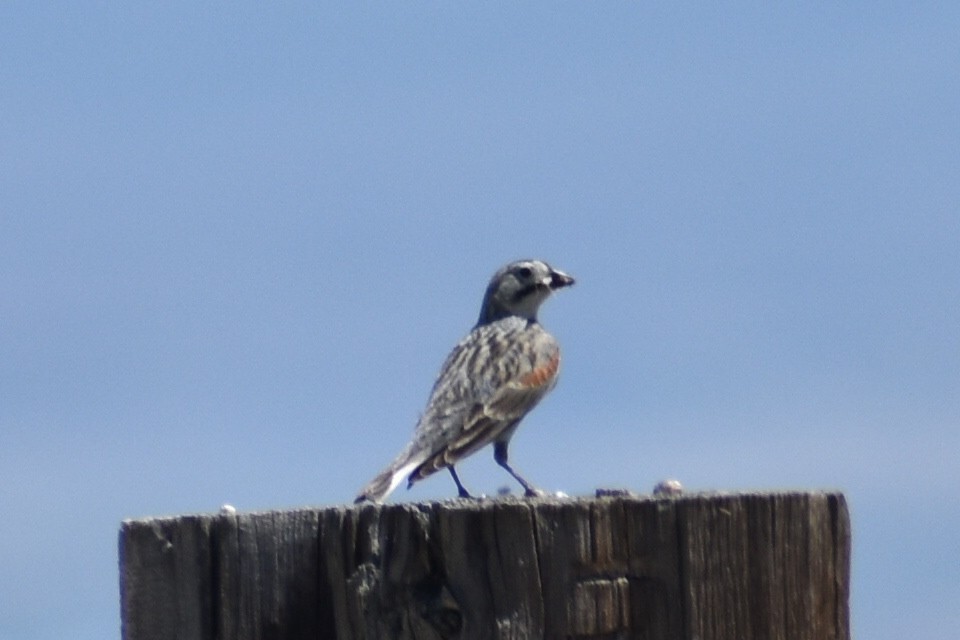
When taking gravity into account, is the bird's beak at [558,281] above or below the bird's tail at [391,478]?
above

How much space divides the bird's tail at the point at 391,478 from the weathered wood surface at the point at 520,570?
16.7 ft

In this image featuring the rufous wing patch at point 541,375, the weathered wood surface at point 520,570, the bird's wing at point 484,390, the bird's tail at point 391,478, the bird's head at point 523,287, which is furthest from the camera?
the bird's head at point 523,287

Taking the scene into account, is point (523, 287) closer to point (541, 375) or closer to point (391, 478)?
point (541, 375)

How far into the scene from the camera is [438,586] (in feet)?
16.4

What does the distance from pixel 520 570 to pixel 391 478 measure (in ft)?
21.7

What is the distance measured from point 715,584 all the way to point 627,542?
0.93 feet

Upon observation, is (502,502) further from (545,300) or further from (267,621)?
(545,300)

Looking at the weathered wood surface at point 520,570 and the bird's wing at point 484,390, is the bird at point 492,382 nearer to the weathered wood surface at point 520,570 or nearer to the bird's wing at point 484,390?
the bird's wing at point 484,390

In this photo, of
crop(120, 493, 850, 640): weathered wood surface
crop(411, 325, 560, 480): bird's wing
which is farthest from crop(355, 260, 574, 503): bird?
crop(120, 493, 850, 640): weathered wood surface

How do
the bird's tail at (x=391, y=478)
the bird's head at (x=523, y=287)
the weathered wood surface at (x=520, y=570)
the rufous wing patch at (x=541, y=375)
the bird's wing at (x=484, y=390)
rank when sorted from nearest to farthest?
1. the weathered wood surface at (x=520, y=570)
2. the bird's tail at (x=391, y=478)
3. the bird's wing at (x=484, y=390)
4. the rufous wing patch at (x=541, y=375)
5. the bird's head at (x=523, y=287)

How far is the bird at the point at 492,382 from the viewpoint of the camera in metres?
12.7

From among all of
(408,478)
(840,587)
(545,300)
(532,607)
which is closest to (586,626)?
(532,607)

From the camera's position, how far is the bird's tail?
10.7m

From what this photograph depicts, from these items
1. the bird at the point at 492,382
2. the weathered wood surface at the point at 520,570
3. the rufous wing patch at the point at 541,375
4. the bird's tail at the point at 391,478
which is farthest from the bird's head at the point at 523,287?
the weathered wood surface at the point at 520,570
